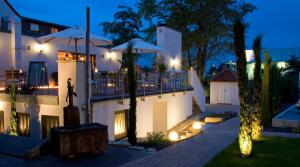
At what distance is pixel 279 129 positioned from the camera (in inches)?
592

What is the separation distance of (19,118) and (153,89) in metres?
6.23

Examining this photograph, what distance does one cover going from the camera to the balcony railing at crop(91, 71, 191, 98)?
13.4 m

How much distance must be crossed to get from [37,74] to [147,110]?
16.1ft

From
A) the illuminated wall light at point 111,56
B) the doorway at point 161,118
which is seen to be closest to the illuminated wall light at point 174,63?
the illuminated wall light at point 111,56

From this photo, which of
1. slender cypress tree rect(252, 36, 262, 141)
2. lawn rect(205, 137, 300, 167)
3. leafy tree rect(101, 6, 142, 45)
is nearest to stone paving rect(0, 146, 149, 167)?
lawn rect(205, 137, 300, 167)

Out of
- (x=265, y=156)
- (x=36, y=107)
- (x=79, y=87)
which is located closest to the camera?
(x=265, y=156)

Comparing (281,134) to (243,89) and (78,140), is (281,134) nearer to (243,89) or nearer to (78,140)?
(243,89)

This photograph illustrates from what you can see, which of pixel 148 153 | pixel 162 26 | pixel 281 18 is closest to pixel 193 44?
pixel 162 26

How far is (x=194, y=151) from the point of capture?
34.3 feet

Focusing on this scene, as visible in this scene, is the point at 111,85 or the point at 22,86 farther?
the point at 111,85

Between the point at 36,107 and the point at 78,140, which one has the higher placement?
the point at 36,107

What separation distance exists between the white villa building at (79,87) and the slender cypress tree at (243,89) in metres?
4.93

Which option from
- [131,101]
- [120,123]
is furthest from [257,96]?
[120,123]

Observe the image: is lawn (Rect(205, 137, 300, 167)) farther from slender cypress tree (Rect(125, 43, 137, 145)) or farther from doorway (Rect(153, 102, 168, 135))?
doorway (Rect(153, 102, 168, 135))
